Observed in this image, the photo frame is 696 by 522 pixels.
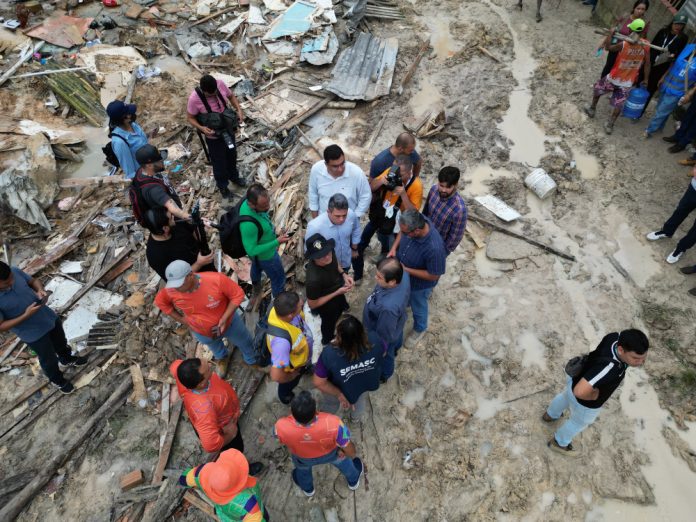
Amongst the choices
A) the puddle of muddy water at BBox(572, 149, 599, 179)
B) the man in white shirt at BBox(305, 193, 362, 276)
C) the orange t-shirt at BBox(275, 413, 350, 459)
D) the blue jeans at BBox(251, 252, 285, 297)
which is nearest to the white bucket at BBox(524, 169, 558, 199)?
the puddle of muddy water at BBox(572, 149, 599, 179)

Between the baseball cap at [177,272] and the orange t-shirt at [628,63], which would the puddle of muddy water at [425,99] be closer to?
the orange t-shirt at [628,63]

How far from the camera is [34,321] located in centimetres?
509

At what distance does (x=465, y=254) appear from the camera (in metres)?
7.38

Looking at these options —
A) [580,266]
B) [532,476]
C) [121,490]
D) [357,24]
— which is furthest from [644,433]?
[357,24]

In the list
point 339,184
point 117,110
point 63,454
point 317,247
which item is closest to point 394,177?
point 339,184

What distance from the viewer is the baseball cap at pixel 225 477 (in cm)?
330

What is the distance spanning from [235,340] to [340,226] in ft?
6.85

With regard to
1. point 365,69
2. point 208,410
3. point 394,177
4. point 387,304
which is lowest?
point 208,410

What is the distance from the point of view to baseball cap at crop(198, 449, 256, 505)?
3.30m

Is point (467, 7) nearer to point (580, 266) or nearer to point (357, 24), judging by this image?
point (357, 24)

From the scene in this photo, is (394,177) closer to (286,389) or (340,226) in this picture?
(340,226)

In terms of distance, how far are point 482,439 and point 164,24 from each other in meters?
15.5

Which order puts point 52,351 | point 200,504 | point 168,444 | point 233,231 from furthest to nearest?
point 52,351
point 233,231
point 168,444
point 200,504

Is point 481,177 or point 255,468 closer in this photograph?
point 255,468
